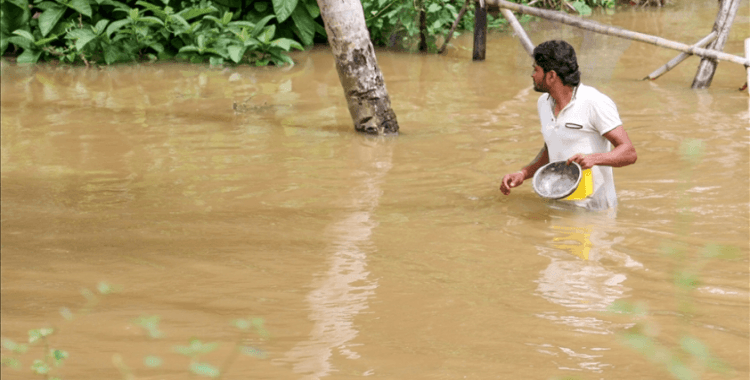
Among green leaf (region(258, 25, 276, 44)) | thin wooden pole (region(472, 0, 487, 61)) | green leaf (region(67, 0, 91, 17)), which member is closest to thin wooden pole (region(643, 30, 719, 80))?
thin wooden pole (region(472, 0, 487, 61))

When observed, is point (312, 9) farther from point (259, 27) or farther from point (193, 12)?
point (193, 12)

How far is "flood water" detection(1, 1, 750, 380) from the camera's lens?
3002 millimetres

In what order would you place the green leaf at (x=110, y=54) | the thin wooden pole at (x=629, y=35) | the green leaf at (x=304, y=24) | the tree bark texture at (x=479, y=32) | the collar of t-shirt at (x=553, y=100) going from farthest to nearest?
the green leaf at (x=304, y=24), the green leaf at (x=110, y=54), the tree bark texture at (x=479, y=32), the thin wooden pole at (x=629, y=35), the collar of t-shirt at (x=553, y=100)

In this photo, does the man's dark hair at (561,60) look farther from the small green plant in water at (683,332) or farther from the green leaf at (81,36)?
the green leaf at (81,36)

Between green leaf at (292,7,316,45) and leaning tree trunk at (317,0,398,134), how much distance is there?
4.63 m

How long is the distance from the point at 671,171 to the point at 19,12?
9674mm

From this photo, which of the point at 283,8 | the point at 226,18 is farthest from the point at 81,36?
the point at 283,8

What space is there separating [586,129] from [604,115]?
150 mm

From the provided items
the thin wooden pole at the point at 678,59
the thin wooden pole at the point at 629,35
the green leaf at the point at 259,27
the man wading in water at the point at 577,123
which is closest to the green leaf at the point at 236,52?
the green leaf at the point at 259,27

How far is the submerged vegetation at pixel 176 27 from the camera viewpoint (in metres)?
10.9

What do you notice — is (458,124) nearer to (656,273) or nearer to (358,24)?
(358,24)

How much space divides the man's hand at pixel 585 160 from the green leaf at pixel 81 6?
873cm

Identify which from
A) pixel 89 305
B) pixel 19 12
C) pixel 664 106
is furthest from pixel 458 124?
pixel 19 12

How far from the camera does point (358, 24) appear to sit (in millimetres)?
6812
